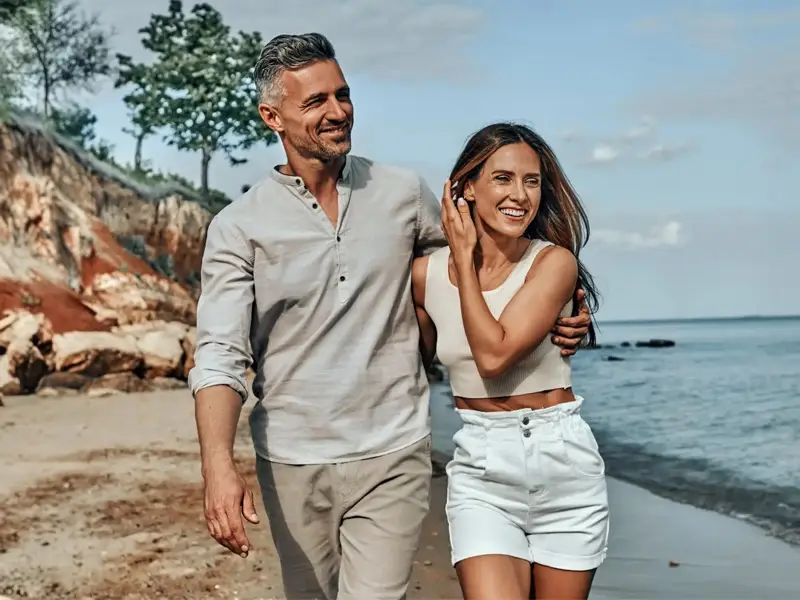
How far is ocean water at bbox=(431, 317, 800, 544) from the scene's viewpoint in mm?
11023

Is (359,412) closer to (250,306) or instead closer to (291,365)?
(291,365)

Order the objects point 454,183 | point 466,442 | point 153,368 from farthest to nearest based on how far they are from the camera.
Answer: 1. point 153,368
2. point 454,183
3. point 466,442

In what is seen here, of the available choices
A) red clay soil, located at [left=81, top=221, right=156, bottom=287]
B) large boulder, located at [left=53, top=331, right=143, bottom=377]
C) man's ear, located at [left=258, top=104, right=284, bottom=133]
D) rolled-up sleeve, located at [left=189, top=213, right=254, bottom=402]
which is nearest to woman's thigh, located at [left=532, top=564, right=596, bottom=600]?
rolled-up sleeve, located at [left=189, top=213, right=254, bottom=402]

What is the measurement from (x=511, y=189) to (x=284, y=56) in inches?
31.8

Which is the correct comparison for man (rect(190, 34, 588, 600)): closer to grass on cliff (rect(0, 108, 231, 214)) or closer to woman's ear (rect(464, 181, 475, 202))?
woman's ear (rect(464, 181, 475, 202))

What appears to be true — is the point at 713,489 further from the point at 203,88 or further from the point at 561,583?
the point at 203,88

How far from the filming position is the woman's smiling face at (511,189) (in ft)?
10.5

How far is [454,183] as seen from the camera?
3.31m

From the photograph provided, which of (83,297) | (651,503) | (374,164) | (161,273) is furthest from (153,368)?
(374,164)

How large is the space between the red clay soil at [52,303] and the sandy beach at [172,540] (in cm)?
487

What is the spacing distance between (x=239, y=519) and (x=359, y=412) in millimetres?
575

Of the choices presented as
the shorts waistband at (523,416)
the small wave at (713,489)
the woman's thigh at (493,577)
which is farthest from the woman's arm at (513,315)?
the small wave at (713,489)

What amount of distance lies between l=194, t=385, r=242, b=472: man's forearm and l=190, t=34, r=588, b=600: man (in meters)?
0.09

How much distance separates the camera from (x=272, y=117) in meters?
3.40
